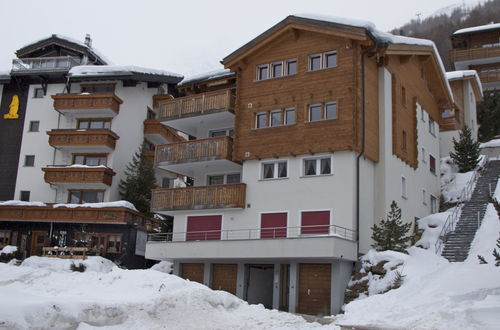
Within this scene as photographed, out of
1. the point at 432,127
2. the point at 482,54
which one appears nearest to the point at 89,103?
the point at 432,127

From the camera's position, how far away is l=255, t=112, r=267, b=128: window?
32.6 meters

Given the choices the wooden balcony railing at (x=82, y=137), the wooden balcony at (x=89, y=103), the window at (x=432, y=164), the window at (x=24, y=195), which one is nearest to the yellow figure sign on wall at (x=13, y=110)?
the wooden balcony at (x=89, y=103)

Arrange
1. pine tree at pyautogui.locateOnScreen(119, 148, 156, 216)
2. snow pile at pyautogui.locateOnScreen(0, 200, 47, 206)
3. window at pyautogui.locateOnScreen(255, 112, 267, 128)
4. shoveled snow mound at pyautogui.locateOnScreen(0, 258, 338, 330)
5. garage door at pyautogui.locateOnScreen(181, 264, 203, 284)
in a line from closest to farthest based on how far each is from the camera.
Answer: shoveled snow mound at pyautogui.locateOnScreen(0, 258, 338, 330) → window at pyautogui.locateOnScreen(255, 112, 267, 128) → garage door at pyautogui.locateOnScreen(181, 264, 203, 284) → snow pile at pyautogui.locateOnScreen(0, 200, 47, 206) → pine tree at pyautogui.locateOnScreen(119, 148, 156, 216)

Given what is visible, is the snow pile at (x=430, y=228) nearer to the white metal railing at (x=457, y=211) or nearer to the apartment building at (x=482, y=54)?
the white metal railing at (x=457, y=211)

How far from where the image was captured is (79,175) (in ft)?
151

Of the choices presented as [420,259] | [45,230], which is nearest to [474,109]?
[420,259]

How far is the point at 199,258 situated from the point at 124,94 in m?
23.0

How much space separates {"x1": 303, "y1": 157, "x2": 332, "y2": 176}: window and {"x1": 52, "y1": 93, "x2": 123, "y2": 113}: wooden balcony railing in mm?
21965

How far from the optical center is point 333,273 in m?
27.5

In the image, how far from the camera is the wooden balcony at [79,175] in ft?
150

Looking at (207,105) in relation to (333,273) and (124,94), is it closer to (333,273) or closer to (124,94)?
(333,273)

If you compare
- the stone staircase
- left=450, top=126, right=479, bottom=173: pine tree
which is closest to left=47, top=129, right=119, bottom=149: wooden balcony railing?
left=450, top=126, right=479, bottom=173: pine tree

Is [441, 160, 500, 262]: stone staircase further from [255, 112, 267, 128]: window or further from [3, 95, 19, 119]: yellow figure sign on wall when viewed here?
[3, 95, 19, 119]: yellow figure sign on wall

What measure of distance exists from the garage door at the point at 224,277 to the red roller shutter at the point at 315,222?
4559 mm
